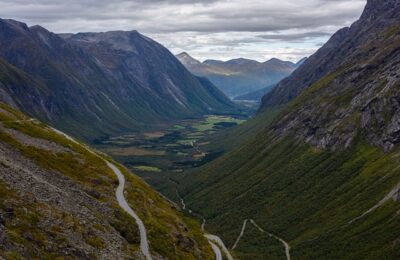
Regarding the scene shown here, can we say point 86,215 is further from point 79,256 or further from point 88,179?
point 88,179

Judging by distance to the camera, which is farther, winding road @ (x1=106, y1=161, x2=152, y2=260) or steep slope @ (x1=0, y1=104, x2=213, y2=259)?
winding road @ (x1=106, y1=161, x2=152, y2=260)

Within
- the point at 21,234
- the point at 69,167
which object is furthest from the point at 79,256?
the point at 69,167

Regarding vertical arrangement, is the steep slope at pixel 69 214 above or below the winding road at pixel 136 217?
above

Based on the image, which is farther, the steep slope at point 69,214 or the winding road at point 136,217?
the winding road at point 136,217

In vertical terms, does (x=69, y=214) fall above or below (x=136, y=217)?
above

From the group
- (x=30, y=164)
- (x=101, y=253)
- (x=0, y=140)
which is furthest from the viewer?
(x=0, y=140)

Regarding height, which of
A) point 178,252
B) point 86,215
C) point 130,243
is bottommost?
point 178,252

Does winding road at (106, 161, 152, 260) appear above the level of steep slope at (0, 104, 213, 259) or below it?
below

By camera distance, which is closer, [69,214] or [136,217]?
[69,214]
